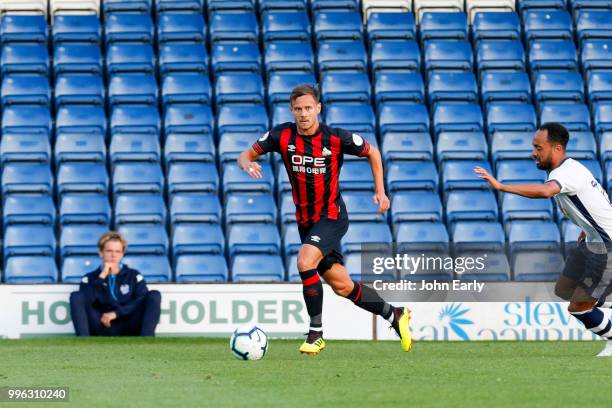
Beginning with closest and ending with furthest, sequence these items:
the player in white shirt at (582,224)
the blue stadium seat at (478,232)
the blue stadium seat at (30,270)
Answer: the player in white shirt at (582,224) → the blue stadium seat at (30,270) → the blue stadium seat at (478,232)

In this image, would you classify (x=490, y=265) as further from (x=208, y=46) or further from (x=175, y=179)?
(x=208, y=46)

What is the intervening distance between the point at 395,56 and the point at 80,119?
4339 mm

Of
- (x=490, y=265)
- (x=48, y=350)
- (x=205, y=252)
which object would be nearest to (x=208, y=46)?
(x=205, y=252)

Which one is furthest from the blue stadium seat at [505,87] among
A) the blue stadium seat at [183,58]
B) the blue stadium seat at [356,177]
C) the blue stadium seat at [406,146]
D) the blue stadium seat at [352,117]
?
the blue stadium seat at [183,58]

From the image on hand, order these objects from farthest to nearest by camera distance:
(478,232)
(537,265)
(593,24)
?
(593,24) < (478,232) < (537,265)

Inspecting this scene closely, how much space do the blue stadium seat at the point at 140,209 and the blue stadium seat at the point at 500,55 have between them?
509cm

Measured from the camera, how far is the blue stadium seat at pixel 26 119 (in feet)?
48.9

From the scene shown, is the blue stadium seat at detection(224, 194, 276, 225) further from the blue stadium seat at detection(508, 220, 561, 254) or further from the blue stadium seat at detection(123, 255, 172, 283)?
the blue stadium seat at detection(508, 220, 561, 254)

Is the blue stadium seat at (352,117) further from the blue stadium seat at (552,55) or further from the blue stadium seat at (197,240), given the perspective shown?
the blue stadium seat at (552,55)

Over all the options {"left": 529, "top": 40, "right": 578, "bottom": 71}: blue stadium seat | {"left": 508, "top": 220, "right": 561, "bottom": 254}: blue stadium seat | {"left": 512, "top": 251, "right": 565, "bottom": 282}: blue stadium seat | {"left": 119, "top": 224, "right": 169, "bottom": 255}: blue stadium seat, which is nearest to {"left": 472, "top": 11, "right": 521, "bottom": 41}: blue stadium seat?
{"left": 529, "top": 40, "right": 578, "bottom": 71}: blue stadium seat

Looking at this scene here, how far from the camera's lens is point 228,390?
621 centimetres

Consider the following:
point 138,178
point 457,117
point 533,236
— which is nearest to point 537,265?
point 533,236

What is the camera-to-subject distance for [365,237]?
44.4ft

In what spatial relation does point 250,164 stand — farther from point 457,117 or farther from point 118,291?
point 457,117
